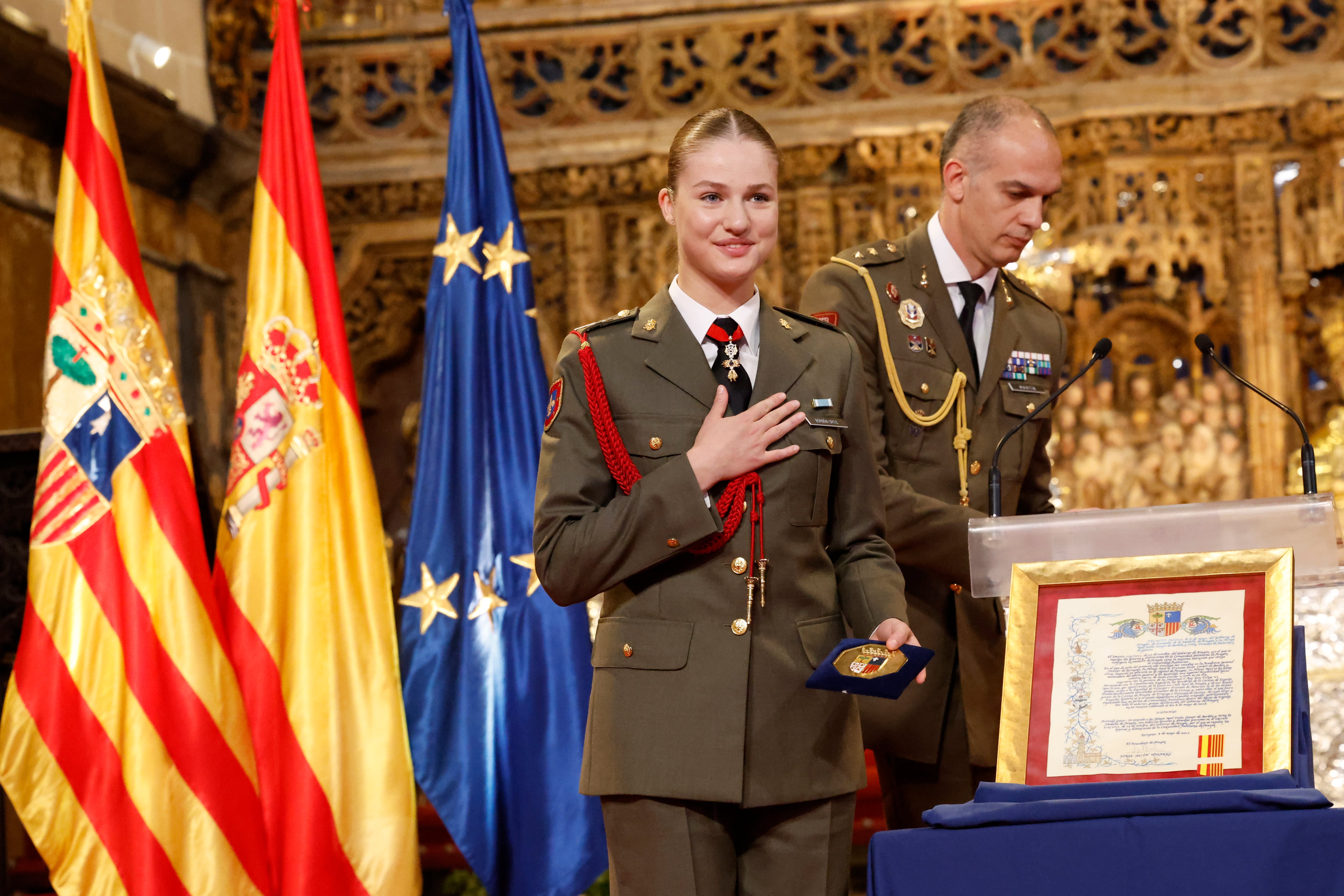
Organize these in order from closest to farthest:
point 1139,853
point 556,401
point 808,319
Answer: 1. point 1139,853
2. point 556,401
3. point 808,319

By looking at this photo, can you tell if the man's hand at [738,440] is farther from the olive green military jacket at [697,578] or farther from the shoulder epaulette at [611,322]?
the shoulder epaulette at [611,322]

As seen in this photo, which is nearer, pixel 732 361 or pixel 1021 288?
pixel 732 361

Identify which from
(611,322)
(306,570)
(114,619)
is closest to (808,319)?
(611,322)

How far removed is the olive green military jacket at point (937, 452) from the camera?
2174mm

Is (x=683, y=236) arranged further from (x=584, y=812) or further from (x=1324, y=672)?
(x=584, y=812)

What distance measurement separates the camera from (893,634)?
1.64 metres

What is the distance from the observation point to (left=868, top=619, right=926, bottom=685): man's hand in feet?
5.36

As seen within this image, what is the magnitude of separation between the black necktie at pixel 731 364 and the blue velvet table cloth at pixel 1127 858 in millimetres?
613

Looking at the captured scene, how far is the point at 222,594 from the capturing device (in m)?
3.01

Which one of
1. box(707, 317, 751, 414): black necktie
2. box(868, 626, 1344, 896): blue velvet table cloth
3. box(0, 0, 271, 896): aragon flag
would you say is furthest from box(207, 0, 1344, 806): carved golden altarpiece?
box(868, 626, 1344, 896): blue velvet table cloth

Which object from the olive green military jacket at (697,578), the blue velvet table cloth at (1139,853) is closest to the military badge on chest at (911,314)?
the olive green military jacket at (697,578)

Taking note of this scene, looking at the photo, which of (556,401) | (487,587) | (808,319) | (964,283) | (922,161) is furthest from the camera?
(922,161)

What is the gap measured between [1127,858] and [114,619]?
2.17 m

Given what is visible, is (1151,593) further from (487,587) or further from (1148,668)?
(487,587)
